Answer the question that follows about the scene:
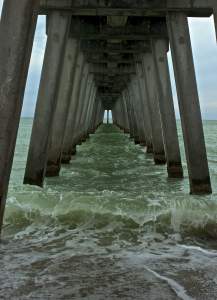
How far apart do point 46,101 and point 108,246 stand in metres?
4.74

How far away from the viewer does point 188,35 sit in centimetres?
835

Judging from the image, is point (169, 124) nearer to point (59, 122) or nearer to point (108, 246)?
point (59, 122)

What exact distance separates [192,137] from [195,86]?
3.34 feet

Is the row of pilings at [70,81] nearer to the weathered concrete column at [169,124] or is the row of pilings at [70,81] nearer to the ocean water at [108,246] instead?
the weathered concrete column at [169,124]

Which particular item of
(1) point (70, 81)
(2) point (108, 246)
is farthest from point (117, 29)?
(2) point (108, 246)

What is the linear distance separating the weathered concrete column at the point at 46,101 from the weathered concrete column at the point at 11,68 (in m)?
4.40

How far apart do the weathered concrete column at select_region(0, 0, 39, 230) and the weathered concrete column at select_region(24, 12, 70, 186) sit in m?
4.40

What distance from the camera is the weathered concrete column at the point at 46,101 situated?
8234 mm

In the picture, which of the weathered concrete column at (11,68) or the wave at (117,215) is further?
the wave at (117,215)

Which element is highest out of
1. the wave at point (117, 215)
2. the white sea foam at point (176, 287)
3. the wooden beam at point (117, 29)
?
the wooden beam at point (117, 29)

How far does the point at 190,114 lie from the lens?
7863 mm

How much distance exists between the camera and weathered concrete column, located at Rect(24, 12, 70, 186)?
823 cm

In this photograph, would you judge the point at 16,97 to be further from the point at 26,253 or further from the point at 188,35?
the point at 188,35

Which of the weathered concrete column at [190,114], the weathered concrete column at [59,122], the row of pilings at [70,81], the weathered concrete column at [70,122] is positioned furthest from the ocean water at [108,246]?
the weathered concrete column at [70,122]
